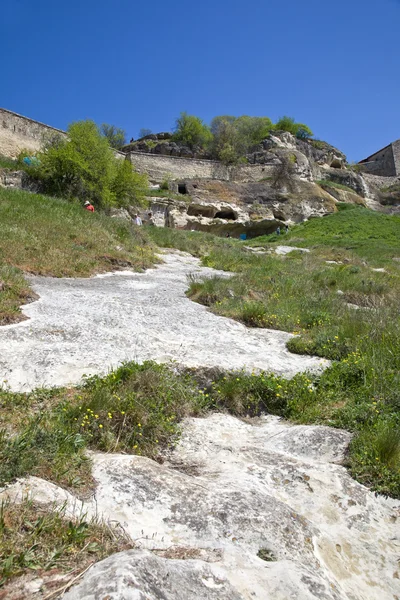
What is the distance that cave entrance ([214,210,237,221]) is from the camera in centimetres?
3166

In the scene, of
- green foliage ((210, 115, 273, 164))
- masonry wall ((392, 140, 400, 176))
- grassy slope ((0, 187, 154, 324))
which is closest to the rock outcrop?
green foliage ((210, 115, 273, 164))

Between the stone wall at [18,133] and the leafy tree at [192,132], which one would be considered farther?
the leafy tree at [192,132]

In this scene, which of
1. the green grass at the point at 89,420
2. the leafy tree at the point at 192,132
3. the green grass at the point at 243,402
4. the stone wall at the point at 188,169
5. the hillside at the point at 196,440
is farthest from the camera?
the leafy tree at the point at 192,132

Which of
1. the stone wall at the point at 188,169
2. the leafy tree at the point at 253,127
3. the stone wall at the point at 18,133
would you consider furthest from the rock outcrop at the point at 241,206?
the leafy tree at the point at 253,127

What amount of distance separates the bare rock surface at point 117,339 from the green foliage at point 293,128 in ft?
181

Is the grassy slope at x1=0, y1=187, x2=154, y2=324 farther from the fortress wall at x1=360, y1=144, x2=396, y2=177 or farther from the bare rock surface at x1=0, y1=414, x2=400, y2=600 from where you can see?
the fortress wall at x1=360, y1=144, x2=396, y2=177

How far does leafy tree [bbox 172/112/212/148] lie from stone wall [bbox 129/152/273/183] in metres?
10.1

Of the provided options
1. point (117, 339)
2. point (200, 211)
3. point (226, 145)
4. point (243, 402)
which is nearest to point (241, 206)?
point (200, 211)

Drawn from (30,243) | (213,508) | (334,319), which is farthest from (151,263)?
(213,508)

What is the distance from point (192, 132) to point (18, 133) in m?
24.3

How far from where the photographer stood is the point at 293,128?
56.4 metres

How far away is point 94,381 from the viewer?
3.72 metres

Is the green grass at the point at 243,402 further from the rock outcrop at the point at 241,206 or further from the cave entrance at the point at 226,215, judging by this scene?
the cave entrance at the point at 226,215

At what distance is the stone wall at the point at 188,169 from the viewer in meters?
36.0
